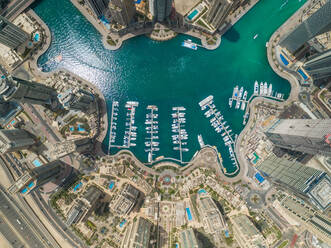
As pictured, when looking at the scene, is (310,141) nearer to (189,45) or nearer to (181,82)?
(181,82)

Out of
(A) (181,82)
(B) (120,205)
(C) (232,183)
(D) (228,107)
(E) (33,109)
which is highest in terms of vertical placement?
(A) (181,82)

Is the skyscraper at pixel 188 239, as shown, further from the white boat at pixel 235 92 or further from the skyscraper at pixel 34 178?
the white boat at pixel 235 92

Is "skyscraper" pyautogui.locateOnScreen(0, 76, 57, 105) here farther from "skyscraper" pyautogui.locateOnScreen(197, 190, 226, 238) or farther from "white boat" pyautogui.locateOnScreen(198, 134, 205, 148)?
"skyscraper" pyautogui.locateOnScreen(197, 190, 226, 238)

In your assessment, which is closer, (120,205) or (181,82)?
(120,205)

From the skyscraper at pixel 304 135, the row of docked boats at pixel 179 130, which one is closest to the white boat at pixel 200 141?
the row of docked boats at pixel 179 130

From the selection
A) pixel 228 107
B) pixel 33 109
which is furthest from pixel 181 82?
pixel 33 109

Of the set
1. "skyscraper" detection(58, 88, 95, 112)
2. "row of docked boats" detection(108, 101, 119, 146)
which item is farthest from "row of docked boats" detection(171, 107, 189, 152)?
"skyscraper" detection(58, 88, 95, 112)

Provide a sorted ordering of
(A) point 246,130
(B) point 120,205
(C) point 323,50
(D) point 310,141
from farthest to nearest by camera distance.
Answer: (A) point 246,130
(C) point 323,50
(B) point 120,205
(D) point 310,141
